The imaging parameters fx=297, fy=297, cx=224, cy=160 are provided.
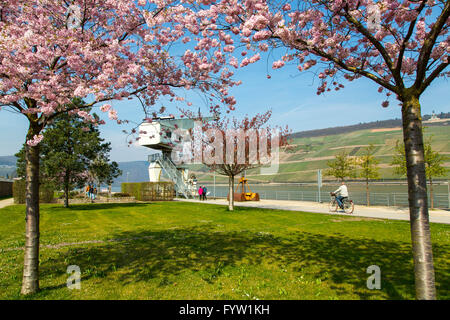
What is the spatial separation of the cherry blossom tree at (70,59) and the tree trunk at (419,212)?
4.78 meters

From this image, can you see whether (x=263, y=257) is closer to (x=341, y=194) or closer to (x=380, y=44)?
(x=380, y=44)

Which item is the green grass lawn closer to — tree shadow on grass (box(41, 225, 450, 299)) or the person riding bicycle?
tree shadow on grass (box(41, 225, 450, 299))

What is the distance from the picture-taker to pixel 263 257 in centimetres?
757

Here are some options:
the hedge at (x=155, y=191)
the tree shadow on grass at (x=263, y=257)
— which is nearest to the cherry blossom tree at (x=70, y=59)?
the tree shadow on grass at (x=263, y=257)

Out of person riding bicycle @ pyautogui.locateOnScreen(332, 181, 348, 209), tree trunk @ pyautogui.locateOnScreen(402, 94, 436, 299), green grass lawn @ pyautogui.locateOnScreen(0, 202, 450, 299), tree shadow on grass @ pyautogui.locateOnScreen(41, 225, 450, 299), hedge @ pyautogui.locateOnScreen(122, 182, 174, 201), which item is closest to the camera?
tree trunk @ pyautogui.locateOnScreen(402, 94, 436, 299)

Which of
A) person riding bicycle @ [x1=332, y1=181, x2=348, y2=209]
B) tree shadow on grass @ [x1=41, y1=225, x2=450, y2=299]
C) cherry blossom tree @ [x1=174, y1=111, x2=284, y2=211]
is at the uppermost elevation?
cherry blossom tree @ [x1=174, y1=111, x2=284, y2=211]

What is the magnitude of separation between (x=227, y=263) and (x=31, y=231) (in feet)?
13.5

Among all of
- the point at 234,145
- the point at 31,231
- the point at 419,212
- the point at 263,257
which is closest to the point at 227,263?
the point at 263,257

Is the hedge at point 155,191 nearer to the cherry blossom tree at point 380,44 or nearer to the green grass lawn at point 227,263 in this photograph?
the green grass lawn at point 227,263

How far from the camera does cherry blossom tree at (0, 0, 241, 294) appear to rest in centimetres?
513

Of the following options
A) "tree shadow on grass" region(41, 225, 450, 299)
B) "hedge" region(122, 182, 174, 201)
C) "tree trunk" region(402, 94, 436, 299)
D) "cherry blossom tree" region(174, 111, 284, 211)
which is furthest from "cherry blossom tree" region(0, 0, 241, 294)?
"hedge" region(122, 182, 174, 201)

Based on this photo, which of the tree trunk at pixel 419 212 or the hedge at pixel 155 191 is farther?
the hedge at pixel 155 191

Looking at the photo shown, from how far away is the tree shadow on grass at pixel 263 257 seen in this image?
5.86 metres

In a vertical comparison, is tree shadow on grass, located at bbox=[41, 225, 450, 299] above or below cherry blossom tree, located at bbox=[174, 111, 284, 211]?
below
